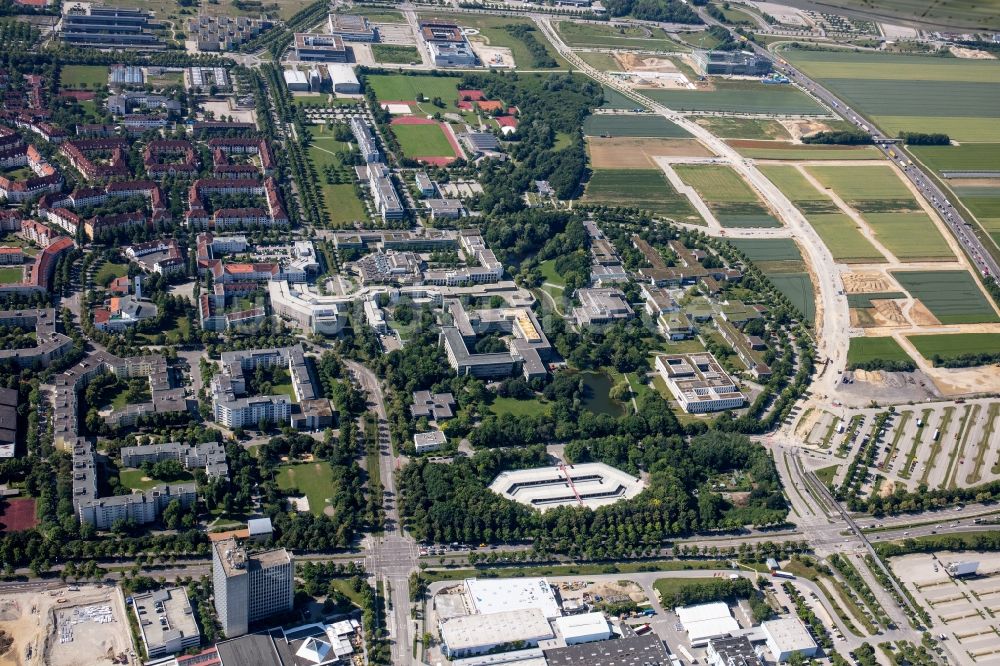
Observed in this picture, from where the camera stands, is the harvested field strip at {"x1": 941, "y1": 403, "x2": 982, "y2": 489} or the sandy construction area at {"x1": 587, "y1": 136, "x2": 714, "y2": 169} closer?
the harvested field strip at {"x1": 941, "y1": 403, "x2": 982, "y2": 489}

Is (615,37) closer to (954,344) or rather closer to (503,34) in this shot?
(503,34)

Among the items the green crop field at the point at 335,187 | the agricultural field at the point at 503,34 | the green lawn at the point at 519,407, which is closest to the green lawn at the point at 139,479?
the green lawn at the point at 519,407

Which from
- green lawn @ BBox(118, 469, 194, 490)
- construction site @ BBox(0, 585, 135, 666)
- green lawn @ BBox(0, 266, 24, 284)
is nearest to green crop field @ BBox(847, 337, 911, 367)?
green lawn @ BBox(118, 469, 194, 490)

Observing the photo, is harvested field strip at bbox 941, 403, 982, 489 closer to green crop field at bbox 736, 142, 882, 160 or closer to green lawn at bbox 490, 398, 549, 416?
green lawn at bbox 490, 398, 549, 416

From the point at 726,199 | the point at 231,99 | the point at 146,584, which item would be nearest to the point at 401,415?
the point at 146,584

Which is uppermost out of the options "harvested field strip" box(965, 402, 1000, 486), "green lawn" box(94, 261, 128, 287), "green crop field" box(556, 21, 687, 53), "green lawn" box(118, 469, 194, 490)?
"green crop field" box(556, 21, 687, 53)

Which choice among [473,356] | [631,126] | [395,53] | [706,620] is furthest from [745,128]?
[706,620]
